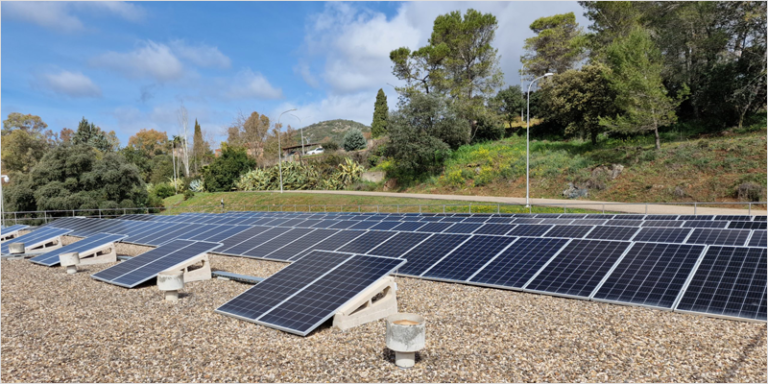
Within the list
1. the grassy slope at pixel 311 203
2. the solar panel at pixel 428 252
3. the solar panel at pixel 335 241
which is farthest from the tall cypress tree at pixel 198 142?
the solar panel at pixel 428 252

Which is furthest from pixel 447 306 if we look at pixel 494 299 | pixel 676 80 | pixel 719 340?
pixel 676 80

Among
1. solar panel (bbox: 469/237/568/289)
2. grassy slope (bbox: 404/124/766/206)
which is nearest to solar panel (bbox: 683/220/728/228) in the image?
solar panel (bbox: 469/237/568/289)

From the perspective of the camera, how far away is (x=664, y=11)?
2050 inches

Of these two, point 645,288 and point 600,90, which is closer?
point 645,288

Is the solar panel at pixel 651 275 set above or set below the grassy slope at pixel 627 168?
below

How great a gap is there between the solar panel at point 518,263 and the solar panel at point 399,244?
9.01 feet

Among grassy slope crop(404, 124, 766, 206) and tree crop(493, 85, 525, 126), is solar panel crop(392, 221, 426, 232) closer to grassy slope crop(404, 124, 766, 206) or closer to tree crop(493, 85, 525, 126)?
grassy slope crop(404, 124, 766, 206)

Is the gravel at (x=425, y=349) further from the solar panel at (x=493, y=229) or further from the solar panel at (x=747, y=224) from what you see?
the solar panel at (x=747, y=224)

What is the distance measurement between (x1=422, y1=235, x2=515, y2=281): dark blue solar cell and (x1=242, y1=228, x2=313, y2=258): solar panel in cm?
591

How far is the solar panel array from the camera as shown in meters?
8.57

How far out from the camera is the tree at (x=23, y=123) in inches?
3489

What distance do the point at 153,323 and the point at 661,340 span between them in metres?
9.47

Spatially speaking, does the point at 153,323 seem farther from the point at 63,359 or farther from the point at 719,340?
the point at 719,340

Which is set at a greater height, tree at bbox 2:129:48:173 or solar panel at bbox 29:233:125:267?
tree at bbox 2:129:48:173
